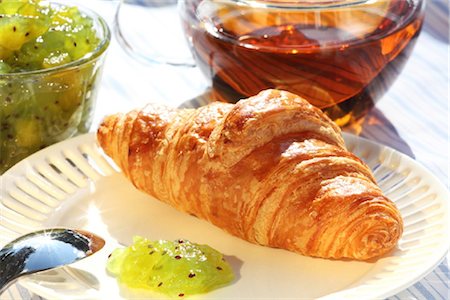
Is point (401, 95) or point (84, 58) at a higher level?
point (84, 58)

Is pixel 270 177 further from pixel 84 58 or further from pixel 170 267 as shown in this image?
pixel 84 58

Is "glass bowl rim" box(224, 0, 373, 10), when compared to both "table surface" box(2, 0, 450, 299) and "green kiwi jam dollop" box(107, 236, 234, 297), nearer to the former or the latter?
"table surface" box(2, 0, 450, 299)

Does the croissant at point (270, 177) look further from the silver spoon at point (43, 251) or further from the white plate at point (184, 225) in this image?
the silver spoon at point (43, 251)

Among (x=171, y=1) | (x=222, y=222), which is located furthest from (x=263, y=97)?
(x=171, y=1)

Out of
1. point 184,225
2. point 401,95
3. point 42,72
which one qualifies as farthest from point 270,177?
point 401,95

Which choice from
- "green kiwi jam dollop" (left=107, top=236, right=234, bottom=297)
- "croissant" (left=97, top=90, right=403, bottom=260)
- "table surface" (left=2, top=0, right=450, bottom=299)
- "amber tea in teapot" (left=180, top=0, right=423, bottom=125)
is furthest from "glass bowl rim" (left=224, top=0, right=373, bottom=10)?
"green kiwi jam dollop" (left=107, top=236, right=234, bottom=297)
